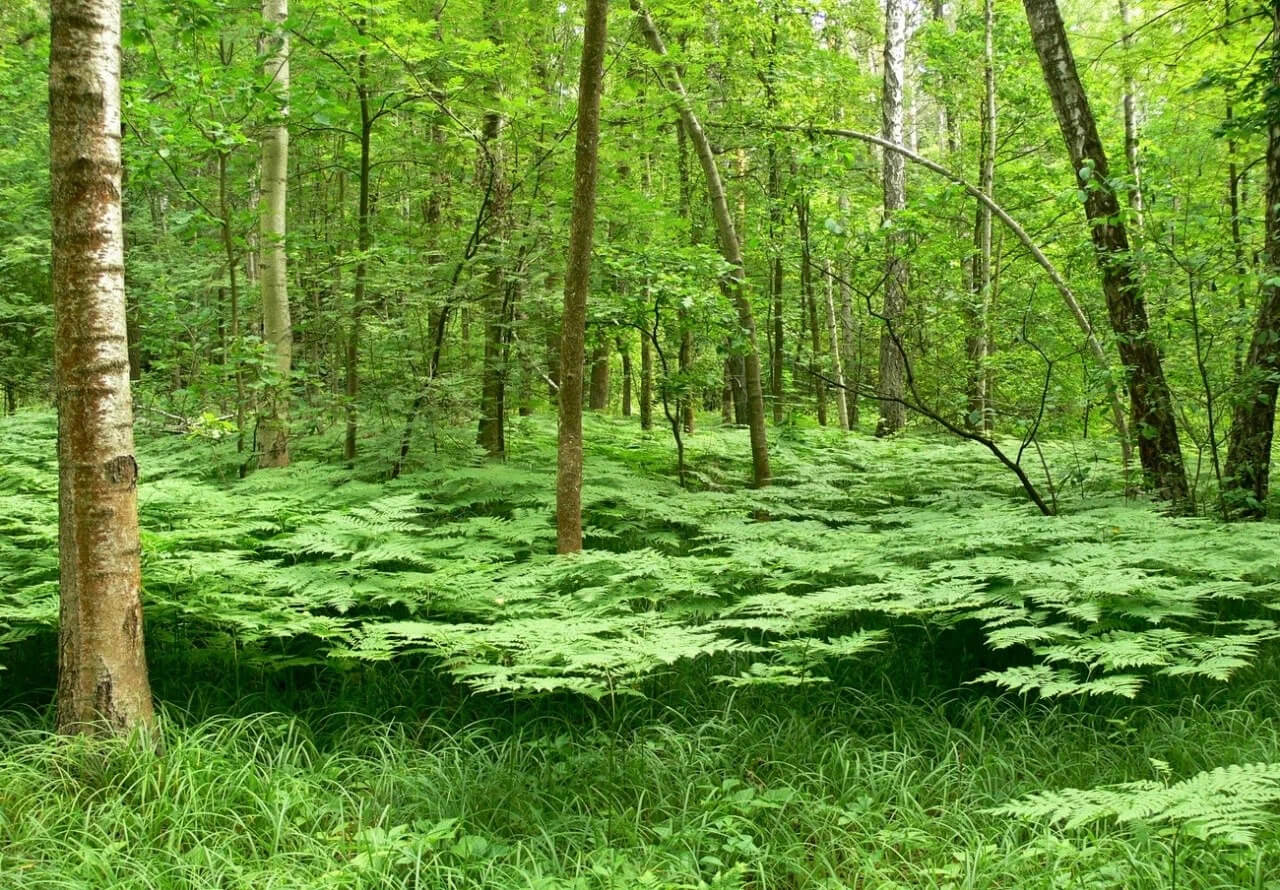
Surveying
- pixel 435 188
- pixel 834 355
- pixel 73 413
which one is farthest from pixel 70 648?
pixel 834 355

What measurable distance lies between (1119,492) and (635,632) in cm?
640

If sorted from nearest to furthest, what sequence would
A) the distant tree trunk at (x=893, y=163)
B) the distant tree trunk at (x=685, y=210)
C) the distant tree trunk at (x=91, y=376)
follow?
the distant tree trunk at (x=91, y=376), the distant tree trunk at (x=685, y=210), the distant tree trunk at (x=893, y=163)

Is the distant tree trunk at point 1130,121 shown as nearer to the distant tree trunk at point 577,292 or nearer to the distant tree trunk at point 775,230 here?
the distant tree trunk at point 775,230

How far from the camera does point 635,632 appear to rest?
13.0 ft

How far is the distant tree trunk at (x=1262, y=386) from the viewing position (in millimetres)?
6066

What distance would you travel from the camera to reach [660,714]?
161 inches

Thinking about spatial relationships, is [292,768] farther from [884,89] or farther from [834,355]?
[884,89]

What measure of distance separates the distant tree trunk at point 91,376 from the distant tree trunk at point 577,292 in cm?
285

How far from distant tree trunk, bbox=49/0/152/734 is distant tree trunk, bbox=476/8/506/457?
14.2 ft

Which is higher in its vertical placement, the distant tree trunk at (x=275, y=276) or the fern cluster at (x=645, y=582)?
the distant tree trunk at (x=275, y=276)

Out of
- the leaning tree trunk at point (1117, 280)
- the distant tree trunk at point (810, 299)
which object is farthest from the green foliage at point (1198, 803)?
the distant tree trunk at point (810, 299)

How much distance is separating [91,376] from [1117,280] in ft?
24.0

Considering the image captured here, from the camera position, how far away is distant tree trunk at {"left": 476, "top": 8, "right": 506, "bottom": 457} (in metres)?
7.99

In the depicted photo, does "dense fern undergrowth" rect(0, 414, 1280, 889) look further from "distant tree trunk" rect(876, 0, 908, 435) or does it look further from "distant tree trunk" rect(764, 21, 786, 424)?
"distant tree trunk" rect(876, 0, 908, 435)
